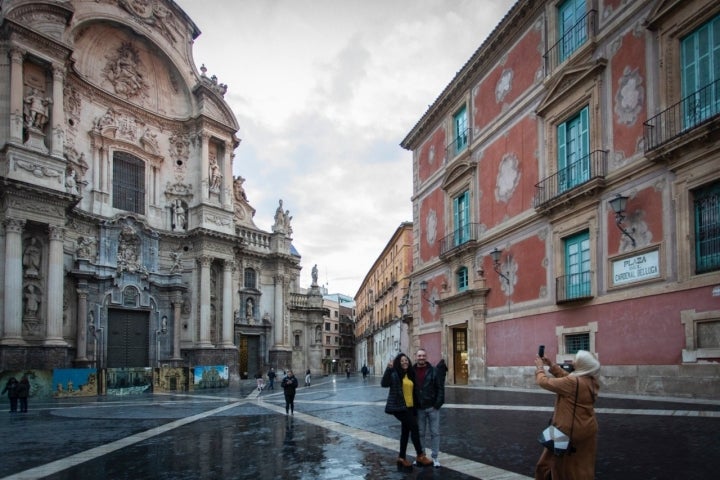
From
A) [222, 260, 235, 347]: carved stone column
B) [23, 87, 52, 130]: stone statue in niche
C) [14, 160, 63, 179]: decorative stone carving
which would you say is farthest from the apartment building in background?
[23, 87, 52, 130]: stone statue in niche

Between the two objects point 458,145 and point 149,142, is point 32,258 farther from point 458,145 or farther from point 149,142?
point 458,145

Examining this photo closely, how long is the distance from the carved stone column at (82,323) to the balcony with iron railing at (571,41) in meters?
23.6

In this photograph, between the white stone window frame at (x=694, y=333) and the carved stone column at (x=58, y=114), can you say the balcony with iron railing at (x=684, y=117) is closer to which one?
the white stone window frame at (x=694, y=333)

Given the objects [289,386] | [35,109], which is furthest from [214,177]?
[289,386]

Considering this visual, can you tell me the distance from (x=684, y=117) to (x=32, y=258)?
25495 millimetres

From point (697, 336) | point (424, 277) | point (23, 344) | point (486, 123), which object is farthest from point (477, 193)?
point (23, 344)

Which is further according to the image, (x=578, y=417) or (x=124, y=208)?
(x=124, y=208)

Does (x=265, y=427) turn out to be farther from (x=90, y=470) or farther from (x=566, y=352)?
(x=566, y=352)

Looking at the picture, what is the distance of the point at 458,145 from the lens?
25.5m

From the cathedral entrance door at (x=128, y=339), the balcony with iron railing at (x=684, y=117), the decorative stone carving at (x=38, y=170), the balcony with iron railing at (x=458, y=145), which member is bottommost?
the cathedral entrance door at (x=128, y=339)

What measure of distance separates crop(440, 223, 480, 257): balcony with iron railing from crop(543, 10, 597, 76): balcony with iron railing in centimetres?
720

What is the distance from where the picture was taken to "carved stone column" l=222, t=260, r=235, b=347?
3356 cm

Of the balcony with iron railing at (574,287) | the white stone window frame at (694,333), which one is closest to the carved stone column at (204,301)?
the balcony with iron railing at (574,287)

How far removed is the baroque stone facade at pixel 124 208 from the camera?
24.5m
